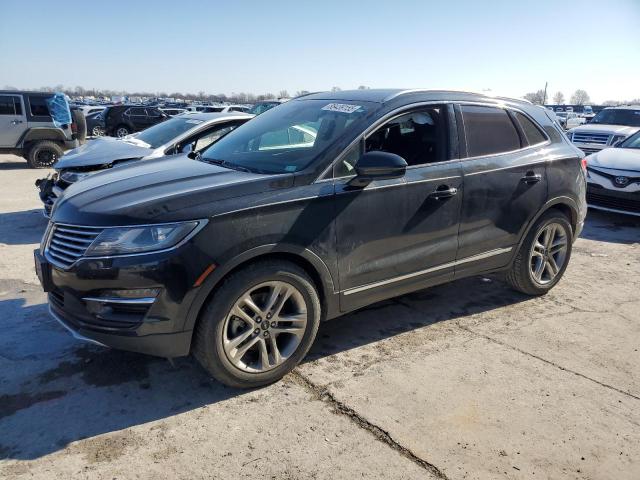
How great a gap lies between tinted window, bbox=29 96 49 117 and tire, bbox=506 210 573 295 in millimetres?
12358

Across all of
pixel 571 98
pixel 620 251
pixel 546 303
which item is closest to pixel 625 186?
pixel 620 251

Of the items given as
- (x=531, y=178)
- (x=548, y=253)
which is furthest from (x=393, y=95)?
(x=548, y=253)

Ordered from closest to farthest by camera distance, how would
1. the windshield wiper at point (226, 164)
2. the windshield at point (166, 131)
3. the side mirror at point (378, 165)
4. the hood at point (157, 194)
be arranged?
the hood at point (157, 194) < the side mirror at point (378, 165) < the windshield wiper at point (226, 164) < the windshield at point (166, 131)

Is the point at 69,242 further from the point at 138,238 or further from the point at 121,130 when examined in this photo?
the point at 121,130

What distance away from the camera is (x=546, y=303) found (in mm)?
4820

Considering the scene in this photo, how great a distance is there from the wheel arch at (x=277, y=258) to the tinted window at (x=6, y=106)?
1237cm

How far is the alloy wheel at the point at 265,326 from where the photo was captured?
122 inches

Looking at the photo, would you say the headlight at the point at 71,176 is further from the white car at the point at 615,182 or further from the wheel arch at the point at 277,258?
the white car at the point at 615,182

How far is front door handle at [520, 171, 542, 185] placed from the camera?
4.36 meters

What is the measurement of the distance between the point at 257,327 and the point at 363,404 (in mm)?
799

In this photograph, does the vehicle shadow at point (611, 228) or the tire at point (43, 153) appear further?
the tire at point (43, 153)

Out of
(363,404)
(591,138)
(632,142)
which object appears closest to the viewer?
(363,404)

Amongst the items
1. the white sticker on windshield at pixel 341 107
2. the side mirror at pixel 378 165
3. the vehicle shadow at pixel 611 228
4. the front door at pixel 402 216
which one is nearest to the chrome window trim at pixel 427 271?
the front door at pixel 402 216

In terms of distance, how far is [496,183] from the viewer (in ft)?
13.6
